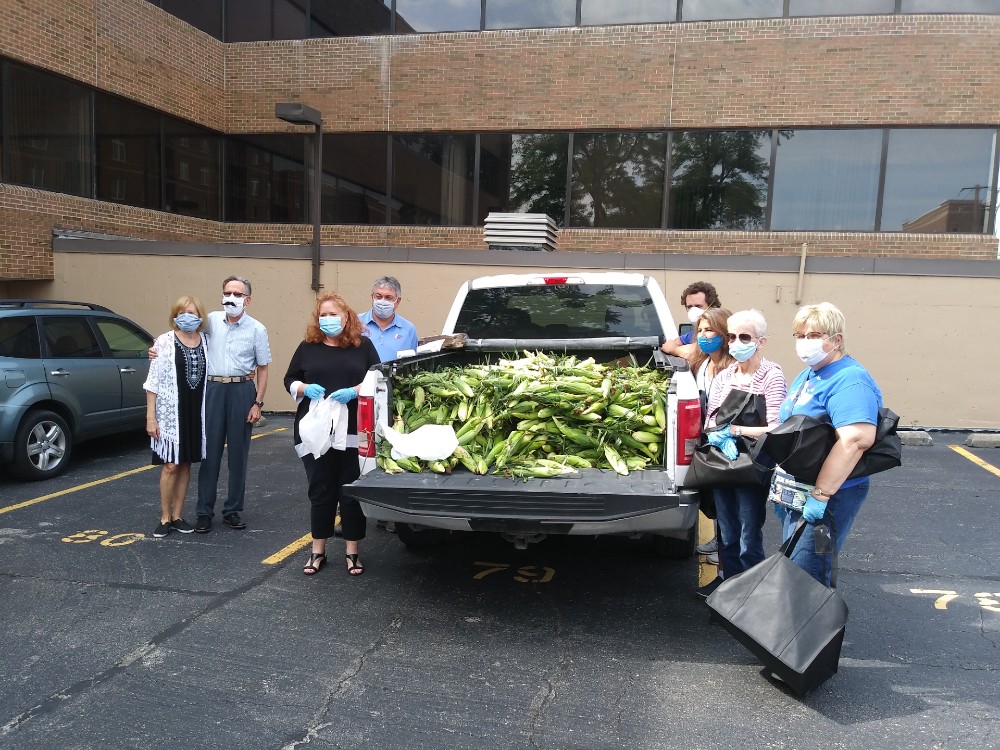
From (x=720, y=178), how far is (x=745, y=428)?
10.8 m

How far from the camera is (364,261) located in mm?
11594

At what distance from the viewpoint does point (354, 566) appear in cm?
504

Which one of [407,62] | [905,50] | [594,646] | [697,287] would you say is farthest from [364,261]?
[905,50]

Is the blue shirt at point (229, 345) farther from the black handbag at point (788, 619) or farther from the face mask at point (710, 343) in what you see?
the black handbag at point (788, 619)

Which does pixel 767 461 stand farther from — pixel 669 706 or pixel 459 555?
pixel 459 555

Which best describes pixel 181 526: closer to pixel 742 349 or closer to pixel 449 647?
pixel 449 647

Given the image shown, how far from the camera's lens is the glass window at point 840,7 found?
13.0m

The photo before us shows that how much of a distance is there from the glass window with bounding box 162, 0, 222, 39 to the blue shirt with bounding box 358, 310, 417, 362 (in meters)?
11.7

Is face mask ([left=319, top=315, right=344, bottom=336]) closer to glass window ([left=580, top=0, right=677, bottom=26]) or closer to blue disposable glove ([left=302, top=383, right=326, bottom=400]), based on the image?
blue disposable glove ([left=302, top=383, right=326, bottom=400])

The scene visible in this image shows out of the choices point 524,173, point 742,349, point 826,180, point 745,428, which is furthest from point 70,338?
point 826,180

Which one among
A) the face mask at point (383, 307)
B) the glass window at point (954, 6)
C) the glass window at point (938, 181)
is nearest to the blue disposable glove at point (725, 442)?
the face mask at point (383, 307)

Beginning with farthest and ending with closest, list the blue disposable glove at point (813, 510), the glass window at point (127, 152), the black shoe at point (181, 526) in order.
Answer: the glass window at point (127, 152) → the black shoe at point (181, 526) → the blue disposable glove at point (813, 510)

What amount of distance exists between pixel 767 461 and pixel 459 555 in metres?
2.64

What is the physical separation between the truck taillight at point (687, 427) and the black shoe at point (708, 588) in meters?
1.06
